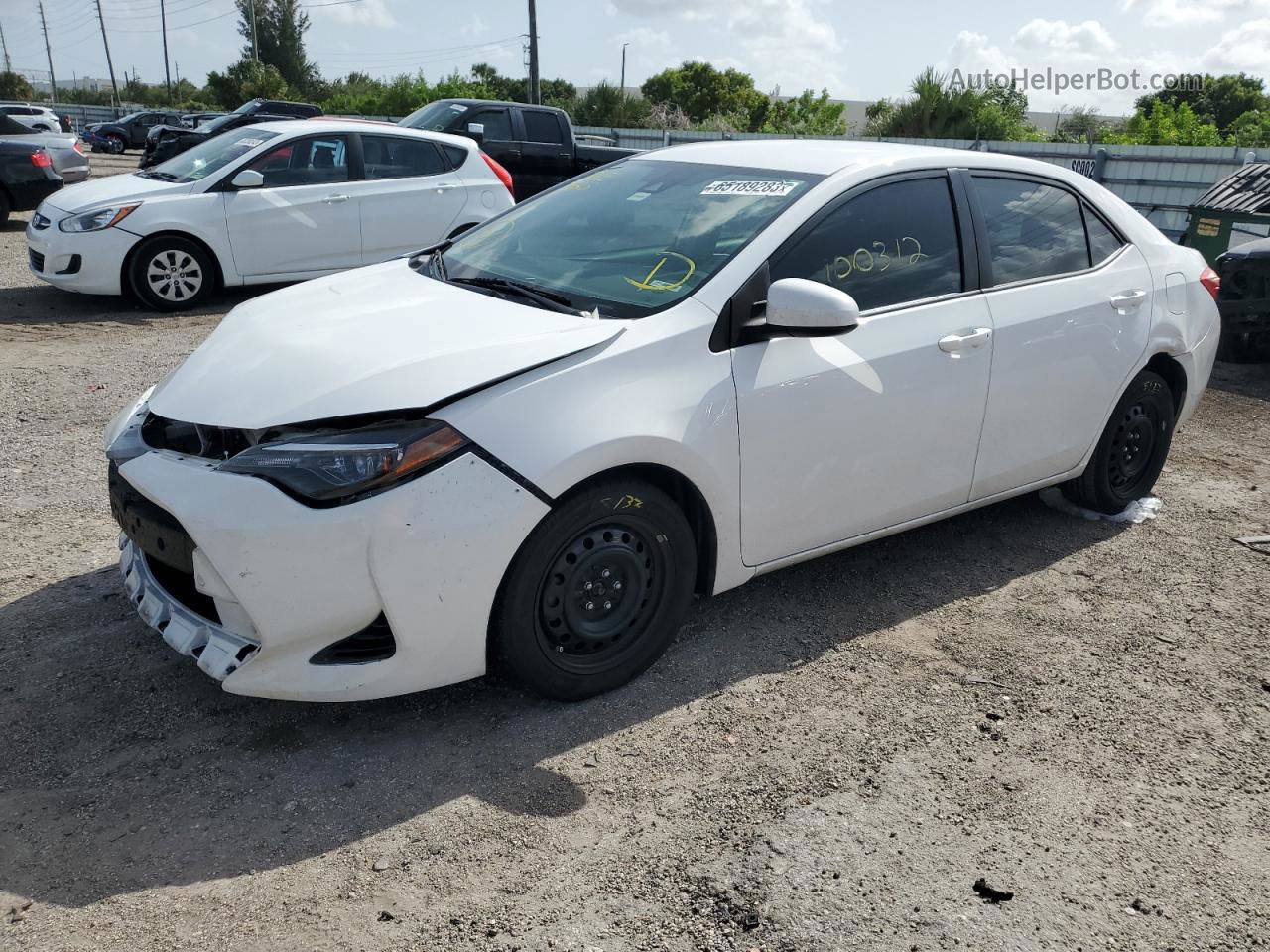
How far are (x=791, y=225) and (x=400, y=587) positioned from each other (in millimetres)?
1794

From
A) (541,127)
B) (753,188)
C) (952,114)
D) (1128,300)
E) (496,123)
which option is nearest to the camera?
(753,188)

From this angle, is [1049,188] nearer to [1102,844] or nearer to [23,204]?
[1102,844]

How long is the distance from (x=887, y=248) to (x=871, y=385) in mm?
553

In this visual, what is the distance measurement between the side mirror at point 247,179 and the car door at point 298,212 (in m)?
0.09

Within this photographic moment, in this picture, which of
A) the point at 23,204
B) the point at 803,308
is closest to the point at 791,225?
the point at 803,308

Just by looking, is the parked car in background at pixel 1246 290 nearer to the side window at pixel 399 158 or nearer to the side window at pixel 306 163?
the side window at pixel 399 158

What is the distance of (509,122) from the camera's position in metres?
14.6

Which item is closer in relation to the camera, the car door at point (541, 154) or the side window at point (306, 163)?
the side window at point (306, 163)

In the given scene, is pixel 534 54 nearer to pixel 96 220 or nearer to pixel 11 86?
pixel 96 220

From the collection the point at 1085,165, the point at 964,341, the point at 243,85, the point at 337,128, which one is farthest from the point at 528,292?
the point at 243,85

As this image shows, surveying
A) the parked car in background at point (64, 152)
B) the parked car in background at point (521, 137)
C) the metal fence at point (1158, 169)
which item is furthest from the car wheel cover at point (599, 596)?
the parked car in background at point (64, 152)

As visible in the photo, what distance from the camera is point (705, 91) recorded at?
61.8 metres

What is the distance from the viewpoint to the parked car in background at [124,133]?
124 ft

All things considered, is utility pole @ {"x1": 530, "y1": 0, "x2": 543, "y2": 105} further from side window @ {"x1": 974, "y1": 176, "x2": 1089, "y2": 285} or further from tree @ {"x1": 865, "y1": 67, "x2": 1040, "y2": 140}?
side window @ {"x1": 974, "y1": 176, "x2": 1089, "y2": 285}
